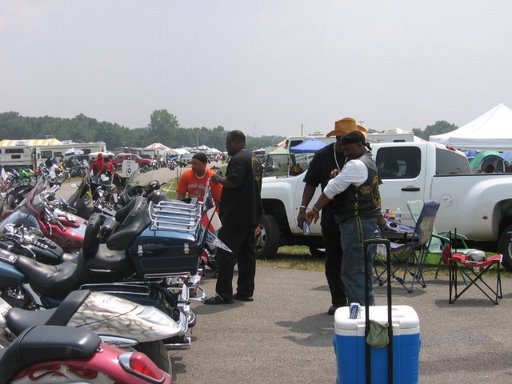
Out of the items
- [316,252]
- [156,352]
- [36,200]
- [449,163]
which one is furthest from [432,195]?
[156,352]

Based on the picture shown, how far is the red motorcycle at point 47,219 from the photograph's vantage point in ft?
24.1

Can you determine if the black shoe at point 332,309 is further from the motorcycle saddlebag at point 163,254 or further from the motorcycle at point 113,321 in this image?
the motorcycle at point 113,321

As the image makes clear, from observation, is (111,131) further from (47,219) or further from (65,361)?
(65,361)

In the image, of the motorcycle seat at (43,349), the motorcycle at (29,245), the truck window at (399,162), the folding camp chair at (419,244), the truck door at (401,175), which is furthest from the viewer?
the truck window at (399,162)

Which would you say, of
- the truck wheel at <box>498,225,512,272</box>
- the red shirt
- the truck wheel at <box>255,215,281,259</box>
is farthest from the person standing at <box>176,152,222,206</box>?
the truck wheel at <box>498,225,512,272</box>

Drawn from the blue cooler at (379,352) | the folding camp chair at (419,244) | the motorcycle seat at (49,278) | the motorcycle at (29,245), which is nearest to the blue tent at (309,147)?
the folding camp chair at (419,244)

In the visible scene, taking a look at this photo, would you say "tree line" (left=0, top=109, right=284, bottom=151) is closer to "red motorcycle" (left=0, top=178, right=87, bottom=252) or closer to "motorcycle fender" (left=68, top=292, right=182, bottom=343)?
"red motorcycle" (left=0, top=178, right=87, bottom=252)

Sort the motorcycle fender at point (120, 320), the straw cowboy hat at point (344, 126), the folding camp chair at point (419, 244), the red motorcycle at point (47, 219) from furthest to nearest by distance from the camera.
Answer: the folding camp chair at point (419, 244), the red motorcycle at point (47, 219), the straw cowboy hat at point (344, 126), the motorcycle fender at point (120, 320)

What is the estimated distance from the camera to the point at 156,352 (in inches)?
167

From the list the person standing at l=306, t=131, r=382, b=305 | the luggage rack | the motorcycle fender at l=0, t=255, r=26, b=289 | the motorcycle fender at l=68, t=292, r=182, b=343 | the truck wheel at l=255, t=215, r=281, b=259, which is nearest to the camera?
the motorcycle fender at l=68, t=292, r=182, b=343

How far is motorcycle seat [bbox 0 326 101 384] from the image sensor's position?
303 cm

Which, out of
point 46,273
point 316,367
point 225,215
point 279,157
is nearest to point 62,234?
point 225,215

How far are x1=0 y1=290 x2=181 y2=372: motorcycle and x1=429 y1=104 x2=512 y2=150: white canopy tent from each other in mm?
18853

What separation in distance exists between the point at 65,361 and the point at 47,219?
16.4 feet
